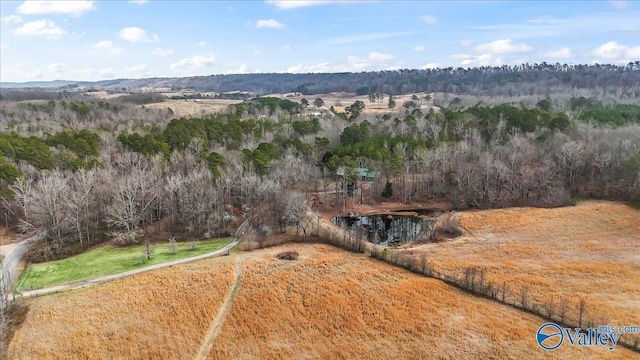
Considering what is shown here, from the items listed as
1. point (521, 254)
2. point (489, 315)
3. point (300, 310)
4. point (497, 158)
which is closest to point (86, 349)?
point (300, 310)

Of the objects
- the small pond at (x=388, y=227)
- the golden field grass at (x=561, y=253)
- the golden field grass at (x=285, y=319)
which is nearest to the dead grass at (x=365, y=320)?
the golden field grass at (x=285, y=319)

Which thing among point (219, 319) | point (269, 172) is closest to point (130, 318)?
point (219, 319)

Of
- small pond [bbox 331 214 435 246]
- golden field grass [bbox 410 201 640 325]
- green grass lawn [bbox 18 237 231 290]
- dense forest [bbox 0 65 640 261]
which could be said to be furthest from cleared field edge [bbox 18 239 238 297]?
golden field grass [bbox 410 201 640 325]

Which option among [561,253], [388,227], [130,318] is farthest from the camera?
[388,227]

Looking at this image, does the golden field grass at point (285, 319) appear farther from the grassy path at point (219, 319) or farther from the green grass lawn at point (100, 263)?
the green grass lawn at point (100, 263)

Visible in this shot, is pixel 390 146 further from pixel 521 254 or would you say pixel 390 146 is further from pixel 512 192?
pixel 521 254

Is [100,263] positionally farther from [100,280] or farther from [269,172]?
[269,172]
